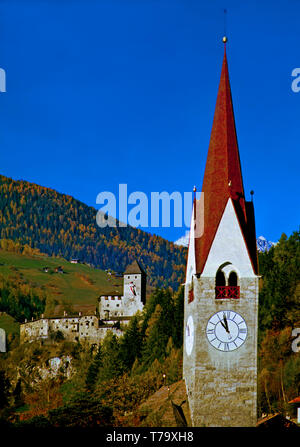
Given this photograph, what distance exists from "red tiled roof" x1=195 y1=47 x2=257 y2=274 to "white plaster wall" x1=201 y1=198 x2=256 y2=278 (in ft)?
0.64

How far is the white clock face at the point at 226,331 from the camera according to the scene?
28.3 m

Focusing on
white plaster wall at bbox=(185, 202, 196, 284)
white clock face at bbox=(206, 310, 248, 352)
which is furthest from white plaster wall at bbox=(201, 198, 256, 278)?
white clock face at bbox=(206, 310, 248, 352)

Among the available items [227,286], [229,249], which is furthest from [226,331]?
[229,249]

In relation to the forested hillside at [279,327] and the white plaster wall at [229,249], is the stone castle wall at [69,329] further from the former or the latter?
the white plaster wall at [229,249]

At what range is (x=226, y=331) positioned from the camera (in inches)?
1118

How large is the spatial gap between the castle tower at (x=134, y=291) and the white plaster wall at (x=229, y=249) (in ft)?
381

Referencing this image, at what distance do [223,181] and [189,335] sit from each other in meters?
7.62

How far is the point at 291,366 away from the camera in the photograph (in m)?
45.9

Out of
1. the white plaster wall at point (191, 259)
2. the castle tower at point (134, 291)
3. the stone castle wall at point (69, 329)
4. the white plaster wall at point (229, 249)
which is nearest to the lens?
the white plaster wall at point (229, 249)

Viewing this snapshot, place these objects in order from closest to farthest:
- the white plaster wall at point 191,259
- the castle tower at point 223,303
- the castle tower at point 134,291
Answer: the castle tower at point 223,303, the white plaster wall at point 191,259, the castle tower at point 134,291

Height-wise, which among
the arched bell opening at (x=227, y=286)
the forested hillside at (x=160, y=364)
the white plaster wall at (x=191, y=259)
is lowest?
the forested hillside at (x=160, y=364)

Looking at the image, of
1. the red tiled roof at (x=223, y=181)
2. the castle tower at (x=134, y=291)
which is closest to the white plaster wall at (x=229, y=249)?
the red tiled roof at (x=223, y=181)

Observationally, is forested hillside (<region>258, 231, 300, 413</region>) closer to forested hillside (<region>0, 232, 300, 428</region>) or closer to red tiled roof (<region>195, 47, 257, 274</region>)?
forested hillside (<region>0, 232, 300, 428</region>)
